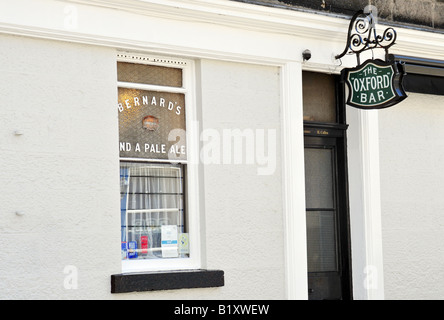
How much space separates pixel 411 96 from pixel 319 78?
127cm

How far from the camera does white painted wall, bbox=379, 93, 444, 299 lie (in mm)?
9883

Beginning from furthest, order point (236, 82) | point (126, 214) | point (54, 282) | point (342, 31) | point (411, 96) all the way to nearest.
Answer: point (411, 96), point (342, 31), point (236, 82), point (126, 214), point (54, 282)

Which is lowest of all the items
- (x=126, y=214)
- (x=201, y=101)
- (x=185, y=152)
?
(x=126, y=214)

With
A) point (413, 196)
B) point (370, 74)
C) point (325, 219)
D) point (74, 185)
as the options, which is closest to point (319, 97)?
point (370, 74)

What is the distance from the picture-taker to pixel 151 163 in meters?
8.47

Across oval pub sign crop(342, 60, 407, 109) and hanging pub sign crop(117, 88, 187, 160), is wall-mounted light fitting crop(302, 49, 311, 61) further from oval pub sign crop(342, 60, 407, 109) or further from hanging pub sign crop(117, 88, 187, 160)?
hanging pub sign crop(117, 88, 187, 160)

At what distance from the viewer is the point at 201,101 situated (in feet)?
28.2

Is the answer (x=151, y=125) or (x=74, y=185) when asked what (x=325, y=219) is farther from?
(x=74, y=185)

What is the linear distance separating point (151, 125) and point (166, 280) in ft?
5.40

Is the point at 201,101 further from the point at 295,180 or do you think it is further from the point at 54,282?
the point at 54,282

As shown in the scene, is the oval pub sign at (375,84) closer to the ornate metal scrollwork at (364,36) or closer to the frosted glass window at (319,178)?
the ornate metal scrollwork at (364,36)

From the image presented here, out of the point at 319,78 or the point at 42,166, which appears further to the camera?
the point at 319,78

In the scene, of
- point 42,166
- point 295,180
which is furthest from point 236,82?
point 42,166

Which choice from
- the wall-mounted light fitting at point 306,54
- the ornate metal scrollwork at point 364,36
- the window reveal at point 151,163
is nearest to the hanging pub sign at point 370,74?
the ornate metal scrollwork at point 364,36
